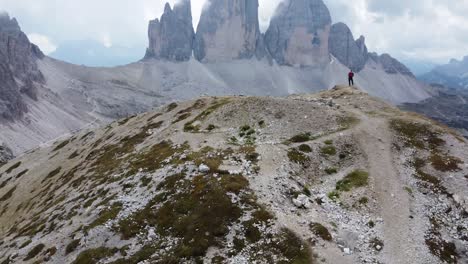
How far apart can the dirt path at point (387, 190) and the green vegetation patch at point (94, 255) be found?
22321mm

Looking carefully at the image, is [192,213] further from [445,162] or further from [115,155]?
[115,155]

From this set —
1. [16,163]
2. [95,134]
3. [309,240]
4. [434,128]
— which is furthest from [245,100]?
[16,163]

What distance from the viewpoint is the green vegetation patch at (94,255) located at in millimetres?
33656

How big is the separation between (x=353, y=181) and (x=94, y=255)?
85.4ft

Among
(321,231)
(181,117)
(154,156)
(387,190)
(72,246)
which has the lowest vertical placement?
(72,246)

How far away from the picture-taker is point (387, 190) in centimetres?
3994

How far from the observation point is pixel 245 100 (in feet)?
220

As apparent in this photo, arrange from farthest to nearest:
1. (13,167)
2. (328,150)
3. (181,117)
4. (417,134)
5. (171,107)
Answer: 1. (13,167)
2. (171,107)
3. (181,117)
4. (417,134)
5. (328,150)

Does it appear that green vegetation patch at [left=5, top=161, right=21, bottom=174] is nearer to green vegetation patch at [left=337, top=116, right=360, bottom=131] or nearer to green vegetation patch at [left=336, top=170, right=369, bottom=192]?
green vegetation patch at [left=337, top=116, right=360, bottom=131]

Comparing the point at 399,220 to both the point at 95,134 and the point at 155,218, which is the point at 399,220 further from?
the point at 95,134

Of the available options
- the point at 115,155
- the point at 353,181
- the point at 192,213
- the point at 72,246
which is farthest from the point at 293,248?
the point at 115,155

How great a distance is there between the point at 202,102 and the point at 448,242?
56151 mm

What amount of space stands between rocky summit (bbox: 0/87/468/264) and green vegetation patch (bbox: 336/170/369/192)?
182 millimetres

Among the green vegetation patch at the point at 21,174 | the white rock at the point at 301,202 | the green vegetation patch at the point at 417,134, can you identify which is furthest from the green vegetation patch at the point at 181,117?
the green vegetation patch at the point at 21,174
